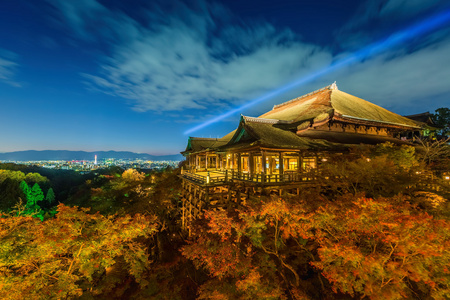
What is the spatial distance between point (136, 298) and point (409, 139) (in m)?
39.4

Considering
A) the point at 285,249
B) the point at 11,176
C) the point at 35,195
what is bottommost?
the point at 35,195

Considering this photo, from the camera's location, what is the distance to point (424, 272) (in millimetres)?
6312

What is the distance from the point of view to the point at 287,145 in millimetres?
15305

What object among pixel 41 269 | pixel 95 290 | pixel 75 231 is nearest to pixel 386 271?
pixel 75 231

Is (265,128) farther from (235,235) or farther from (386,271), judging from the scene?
(386,271)

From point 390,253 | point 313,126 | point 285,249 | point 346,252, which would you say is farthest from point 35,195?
point 390,253

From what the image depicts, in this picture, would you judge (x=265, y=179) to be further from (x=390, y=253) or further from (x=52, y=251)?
(x=52, y=251)

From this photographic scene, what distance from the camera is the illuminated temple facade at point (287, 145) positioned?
1542cm

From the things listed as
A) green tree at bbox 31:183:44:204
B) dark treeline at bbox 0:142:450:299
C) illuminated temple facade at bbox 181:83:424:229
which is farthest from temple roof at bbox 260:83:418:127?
green tree at bbox 31:183:44:204

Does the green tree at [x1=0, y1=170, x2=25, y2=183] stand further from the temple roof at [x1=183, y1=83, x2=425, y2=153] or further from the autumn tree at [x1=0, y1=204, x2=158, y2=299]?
the temple roof at [x1=183, y1=83, x2=425, y2=153]

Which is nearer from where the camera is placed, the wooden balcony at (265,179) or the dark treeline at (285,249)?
the dark treeline at (285,249)

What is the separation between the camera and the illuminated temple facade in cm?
1542

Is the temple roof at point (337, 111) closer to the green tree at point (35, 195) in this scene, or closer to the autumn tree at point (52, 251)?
the autumn tree at point (52, 251)

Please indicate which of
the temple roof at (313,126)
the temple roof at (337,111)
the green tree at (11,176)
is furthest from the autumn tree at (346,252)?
the green tree at (11,176)
